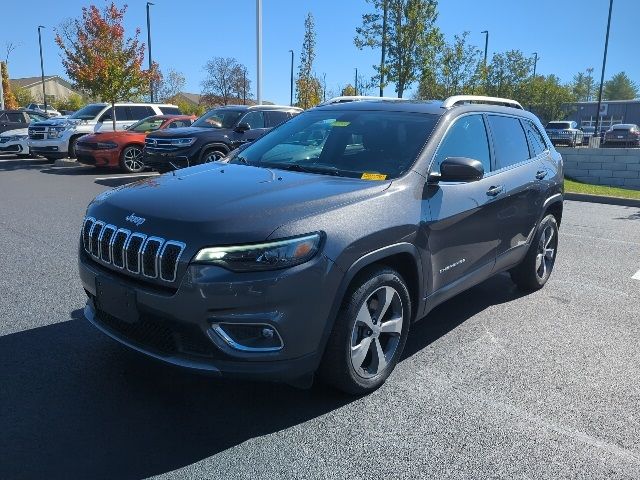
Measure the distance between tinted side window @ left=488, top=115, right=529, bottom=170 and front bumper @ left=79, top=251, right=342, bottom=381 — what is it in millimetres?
2380

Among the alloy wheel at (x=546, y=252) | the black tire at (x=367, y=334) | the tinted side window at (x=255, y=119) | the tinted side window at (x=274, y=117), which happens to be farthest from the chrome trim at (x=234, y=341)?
the tinted side window at (x=274, y=117)

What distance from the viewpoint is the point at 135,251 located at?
290 cm

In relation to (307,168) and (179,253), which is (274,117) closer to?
(307,168)

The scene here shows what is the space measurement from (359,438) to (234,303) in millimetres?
972

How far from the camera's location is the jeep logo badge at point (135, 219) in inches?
116

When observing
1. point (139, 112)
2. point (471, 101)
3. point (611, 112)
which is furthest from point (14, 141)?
point (611, 112)

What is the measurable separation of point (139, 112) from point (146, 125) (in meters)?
2.63

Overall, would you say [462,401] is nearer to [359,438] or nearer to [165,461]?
[359,438]

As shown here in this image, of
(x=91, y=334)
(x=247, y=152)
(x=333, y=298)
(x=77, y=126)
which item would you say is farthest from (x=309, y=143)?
(x=77, y=126)

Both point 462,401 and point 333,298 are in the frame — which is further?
point 462,401

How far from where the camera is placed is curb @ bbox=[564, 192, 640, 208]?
11.7 m

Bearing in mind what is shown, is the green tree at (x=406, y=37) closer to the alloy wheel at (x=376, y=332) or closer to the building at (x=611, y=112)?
the alloy wheel at (x=376, y=332)

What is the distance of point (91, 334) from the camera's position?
4.08 m

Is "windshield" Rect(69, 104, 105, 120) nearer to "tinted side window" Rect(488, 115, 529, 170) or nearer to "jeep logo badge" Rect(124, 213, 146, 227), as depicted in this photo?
"tinted side window" Rect(488, 115, 529, 170)
